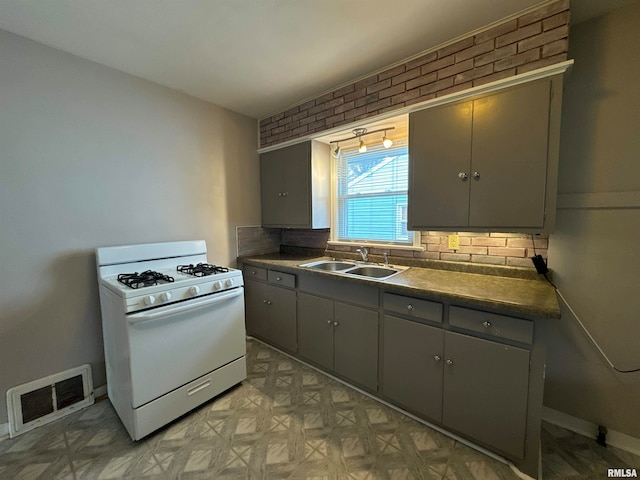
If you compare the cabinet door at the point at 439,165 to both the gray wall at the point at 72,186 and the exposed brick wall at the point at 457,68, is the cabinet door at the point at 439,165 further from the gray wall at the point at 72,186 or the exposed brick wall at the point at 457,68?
the gray wall at the point at 72,186

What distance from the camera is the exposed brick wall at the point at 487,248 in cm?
181

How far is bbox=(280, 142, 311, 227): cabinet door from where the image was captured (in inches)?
107

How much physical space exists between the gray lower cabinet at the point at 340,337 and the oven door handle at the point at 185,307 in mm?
636

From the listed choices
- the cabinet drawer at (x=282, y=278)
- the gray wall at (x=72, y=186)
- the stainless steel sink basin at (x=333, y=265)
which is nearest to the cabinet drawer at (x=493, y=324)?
the stainless steel sink basin at (x=333, y=265)

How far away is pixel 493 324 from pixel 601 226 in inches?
37.8

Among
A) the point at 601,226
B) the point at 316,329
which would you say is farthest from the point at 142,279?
the point at 601,226

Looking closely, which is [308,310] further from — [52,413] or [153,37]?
[153,37]

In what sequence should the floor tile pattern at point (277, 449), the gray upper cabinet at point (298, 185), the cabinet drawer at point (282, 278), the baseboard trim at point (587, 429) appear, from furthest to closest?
the gray upper cabinet at point (298, 185) < the cabinet drawer at point (282, 278) < the baseboard trim at point (587, 429) < the floor tile pattern at point (277, 449)

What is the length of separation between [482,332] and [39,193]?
2.94 meters

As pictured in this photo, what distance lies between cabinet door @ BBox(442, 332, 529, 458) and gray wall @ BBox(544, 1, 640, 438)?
66 centimetres

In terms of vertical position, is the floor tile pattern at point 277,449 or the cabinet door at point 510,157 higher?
the cabinet door at point 510,157

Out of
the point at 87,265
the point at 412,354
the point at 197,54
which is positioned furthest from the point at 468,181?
the point at 87,265

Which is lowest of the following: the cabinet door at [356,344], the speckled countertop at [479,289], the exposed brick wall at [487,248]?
the cabinet door at [356,344]

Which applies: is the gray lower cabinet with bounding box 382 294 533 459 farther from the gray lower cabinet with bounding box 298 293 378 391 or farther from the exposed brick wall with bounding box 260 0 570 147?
the exposed brick wall with bounding box 260 0 570 147
